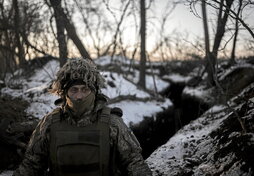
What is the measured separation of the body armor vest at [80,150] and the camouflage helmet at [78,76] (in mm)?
393

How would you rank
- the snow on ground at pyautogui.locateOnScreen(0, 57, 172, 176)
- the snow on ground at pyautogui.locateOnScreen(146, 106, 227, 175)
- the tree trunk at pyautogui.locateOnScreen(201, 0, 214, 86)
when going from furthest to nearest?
the snow on ground at pyautogui.locateOnScreen(0, 57, 172, 176), the tree trunk at pyautogui.locateOnScreen(201, 0, 214, 86), the snow on ground at pyautogui.locateOnScreen(146, 106, 227, 175)

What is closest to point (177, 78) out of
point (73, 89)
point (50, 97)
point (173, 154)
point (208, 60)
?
point (208, 60)

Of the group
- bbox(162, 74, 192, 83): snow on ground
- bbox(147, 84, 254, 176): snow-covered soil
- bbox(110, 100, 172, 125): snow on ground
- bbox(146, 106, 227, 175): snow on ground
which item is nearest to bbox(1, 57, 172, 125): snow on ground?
bbox(110, 100, 172, 125): snow on ground

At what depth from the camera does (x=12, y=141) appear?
449 cm

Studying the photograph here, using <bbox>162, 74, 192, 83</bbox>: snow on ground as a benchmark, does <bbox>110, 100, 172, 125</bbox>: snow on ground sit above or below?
below

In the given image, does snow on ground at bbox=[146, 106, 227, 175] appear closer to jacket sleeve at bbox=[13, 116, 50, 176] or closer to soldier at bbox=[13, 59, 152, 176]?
soldier at bbox=[13, 59, 152, 176]

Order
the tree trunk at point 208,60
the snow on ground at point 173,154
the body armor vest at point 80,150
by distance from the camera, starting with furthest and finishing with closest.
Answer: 1. the tree trunk at point 208,60
2. the snow on ground at point 173,154
3. the body armor vest at point 80,150

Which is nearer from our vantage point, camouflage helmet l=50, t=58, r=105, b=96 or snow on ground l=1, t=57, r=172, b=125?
camouflage helmet l=50, t=58, r=105, b=96

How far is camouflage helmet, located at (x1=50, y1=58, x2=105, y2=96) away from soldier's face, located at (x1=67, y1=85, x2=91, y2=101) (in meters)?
0.04

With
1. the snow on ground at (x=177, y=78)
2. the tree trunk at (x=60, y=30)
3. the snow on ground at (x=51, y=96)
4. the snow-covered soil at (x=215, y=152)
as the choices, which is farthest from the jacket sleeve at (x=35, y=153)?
the snow on ground at (x=177, y=78)

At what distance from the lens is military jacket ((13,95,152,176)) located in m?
2.96

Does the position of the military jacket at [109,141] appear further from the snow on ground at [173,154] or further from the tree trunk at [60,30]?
the tree trunk at [60,30]

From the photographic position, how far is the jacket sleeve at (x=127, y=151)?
2.94 meters

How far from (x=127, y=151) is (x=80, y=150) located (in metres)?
0.46
